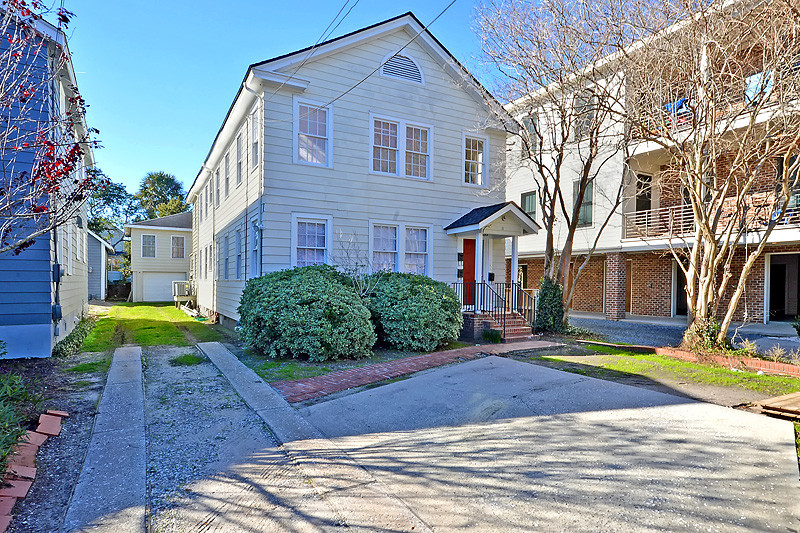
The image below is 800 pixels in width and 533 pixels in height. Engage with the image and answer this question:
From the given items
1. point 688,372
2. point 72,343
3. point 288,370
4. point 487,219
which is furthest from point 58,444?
point 487,219

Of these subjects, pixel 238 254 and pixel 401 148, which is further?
pixel 238 254

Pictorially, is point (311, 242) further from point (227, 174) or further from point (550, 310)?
point (550, 310)

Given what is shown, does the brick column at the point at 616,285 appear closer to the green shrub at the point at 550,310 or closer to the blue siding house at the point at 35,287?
the green shrub at the point at 550,310

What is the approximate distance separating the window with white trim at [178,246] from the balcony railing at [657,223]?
2360 centimetres

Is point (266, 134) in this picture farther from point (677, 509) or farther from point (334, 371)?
point (677, 509)

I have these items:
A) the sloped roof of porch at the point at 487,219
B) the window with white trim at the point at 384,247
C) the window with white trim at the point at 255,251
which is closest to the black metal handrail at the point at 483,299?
the sloped roof of porch at the point at 487,219

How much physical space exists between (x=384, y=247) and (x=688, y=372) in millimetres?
7605

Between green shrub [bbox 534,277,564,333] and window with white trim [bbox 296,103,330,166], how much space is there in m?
6.94

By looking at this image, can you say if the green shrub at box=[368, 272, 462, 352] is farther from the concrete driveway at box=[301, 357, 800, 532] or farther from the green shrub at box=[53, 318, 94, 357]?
the green shrub at box=[53, 318, 94, 357]

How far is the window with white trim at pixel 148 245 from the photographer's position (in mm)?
26031

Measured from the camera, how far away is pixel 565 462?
3850mm

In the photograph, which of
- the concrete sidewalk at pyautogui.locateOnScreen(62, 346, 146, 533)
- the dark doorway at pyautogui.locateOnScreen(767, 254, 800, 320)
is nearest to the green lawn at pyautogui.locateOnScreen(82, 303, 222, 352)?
the concrete sidewalk at pyautogui.locateOnScreen(62, 346, 146, 533)

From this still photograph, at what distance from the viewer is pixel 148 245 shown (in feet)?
85.9

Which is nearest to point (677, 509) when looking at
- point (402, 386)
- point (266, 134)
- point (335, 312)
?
point (402, 386)
